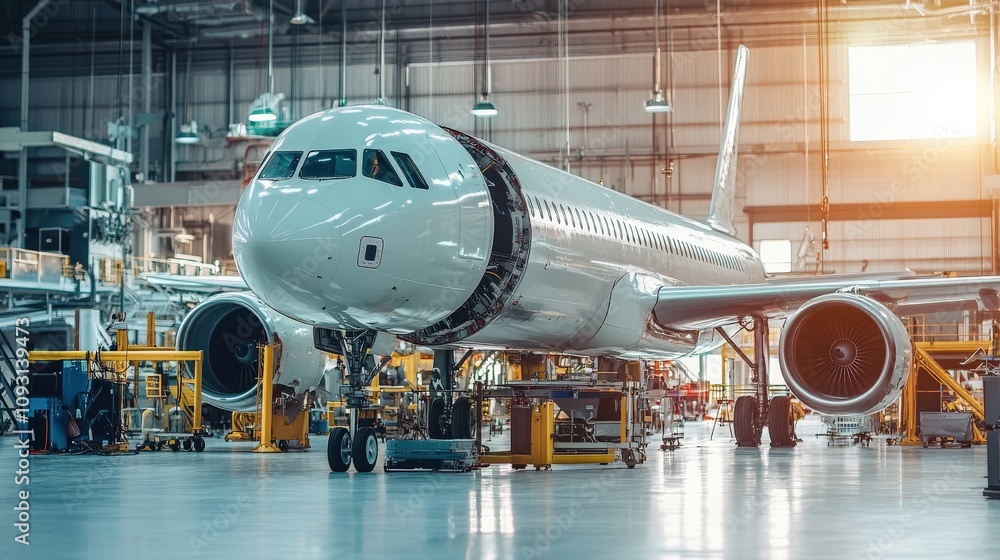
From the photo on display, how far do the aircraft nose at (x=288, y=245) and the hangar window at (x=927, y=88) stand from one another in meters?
34.7

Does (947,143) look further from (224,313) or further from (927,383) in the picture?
(224,313)

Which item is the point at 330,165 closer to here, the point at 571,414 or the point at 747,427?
the point at 571,414

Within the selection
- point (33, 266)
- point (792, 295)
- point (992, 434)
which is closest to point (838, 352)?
point (792, 295)

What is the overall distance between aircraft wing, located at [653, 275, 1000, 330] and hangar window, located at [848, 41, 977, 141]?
25.3m

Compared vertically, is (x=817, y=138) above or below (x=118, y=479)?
above

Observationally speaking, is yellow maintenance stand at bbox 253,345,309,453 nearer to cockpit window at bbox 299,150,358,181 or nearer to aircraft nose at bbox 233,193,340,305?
cockpit window at bbox 299,150,358,181

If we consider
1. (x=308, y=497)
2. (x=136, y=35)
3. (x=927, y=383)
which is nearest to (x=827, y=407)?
(x=308, y=497)

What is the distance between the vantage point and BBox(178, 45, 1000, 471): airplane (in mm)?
10789

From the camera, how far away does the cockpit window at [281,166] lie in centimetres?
1118

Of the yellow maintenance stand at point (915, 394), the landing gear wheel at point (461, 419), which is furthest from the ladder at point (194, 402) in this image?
the yellow maintenance stand at point (915, 394)

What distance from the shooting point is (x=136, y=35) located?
47812 millimetres

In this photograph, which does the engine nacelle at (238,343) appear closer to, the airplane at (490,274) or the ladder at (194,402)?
the ladder at (194,402)

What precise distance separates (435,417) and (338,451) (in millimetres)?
4678

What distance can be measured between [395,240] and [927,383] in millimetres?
17063
